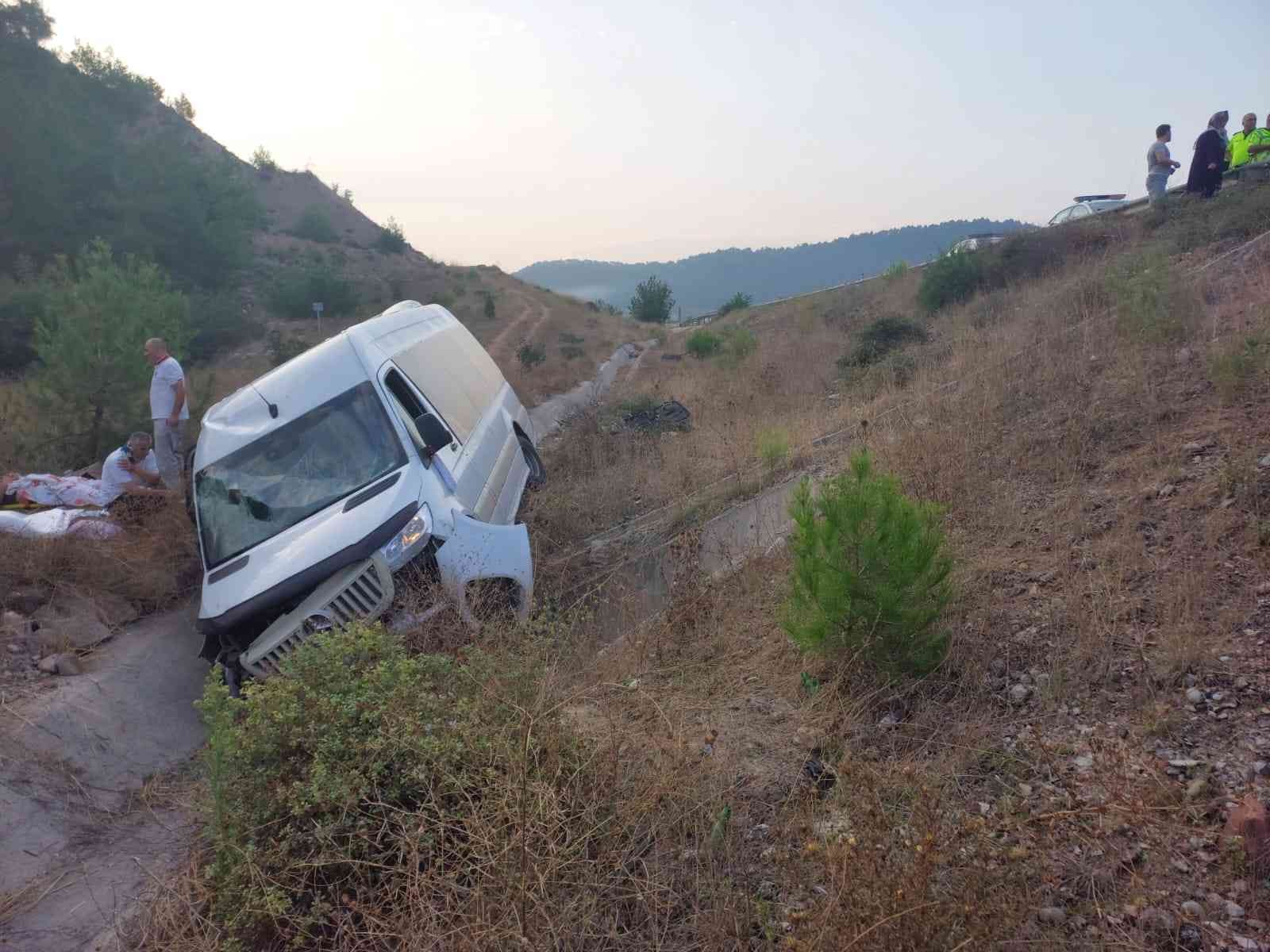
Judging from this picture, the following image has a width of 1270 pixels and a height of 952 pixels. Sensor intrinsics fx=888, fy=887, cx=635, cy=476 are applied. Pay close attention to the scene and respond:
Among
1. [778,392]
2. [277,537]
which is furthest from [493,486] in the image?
[778,392]

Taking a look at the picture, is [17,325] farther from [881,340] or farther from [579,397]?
[881,340]

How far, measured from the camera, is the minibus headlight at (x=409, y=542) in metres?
5.65

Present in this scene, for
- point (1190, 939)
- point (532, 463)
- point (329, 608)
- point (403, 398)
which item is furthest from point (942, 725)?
point (532, 463)

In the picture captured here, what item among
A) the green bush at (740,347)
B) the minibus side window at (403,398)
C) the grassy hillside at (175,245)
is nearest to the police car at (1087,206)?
the green bush at (740,347)

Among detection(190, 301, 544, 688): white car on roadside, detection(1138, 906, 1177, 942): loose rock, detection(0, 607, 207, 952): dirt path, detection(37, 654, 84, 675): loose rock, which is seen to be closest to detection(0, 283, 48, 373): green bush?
detection(190, 301, 544, 688): white car on roadside

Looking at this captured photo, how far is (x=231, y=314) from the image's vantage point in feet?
113

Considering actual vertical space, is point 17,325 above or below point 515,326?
above

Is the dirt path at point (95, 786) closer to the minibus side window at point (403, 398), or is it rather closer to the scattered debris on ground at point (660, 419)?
the minibus side window at point (403, 398)

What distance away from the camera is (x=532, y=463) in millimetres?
10680

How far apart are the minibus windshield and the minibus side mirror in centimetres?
20

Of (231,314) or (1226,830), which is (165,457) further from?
(231,314)

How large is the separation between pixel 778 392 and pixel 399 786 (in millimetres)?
11740

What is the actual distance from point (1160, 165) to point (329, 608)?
17.7m

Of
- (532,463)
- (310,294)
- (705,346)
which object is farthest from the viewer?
(310,294)
